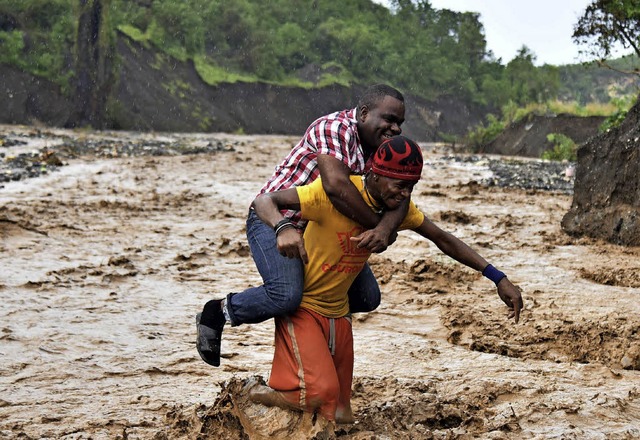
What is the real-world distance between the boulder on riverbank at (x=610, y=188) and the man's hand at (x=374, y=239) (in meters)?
5.67

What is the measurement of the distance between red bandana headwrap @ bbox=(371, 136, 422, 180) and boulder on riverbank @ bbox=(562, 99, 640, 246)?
5.66 meters

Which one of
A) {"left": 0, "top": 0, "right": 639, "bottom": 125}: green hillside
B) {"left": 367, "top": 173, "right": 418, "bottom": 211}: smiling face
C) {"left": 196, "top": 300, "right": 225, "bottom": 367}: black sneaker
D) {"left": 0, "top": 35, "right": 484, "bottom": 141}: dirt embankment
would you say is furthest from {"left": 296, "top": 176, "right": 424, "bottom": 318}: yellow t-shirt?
{"left": 0, "top": 0, "right": 639, "bottom": 125}: green hillside

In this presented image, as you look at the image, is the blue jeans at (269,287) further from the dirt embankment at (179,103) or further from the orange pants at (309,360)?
the dirt embankment at (179,103)

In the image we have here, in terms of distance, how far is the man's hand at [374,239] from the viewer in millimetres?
2945

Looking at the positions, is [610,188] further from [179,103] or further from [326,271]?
[179,103]

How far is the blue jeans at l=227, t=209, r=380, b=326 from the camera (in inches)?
122

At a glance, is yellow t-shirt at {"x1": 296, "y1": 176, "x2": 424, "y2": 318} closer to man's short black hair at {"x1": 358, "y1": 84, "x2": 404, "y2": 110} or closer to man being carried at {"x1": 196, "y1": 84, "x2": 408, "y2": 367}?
man being carried at {"x1": 196, "y1": 84, "x2": 408, "y2": 367}

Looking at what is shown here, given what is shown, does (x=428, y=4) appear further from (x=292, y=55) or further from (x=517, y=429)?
(x=517, y=429)

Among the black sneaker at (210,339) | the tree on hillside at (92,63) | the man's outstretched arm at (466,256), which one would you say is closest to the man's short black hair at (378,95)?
the man's outstretched arm at (466,256)

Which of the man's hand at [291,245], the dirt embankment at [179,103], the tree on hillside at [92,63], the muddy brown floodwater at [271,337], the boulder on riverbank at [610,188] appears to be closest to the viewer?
the man's hand at [291,245]

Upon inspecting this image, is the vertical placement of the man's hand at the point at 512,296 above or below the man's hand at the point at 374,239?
below

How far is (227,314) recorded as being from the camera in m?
3.32

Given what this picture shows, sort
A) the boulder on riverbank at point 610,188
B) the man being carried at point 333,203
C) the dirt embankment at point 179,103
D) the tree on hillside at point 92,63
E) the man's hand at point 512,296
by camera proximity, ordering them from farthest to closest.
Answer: the tree on hillside at point 92,63 < the dirt embankment at point 179,103 < the boulder on riverbank at point 610,188 < the man's hand at point 512,296 < the man being carried at point 333,203

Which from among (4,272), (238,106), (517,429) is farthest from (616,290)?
(238,106)
